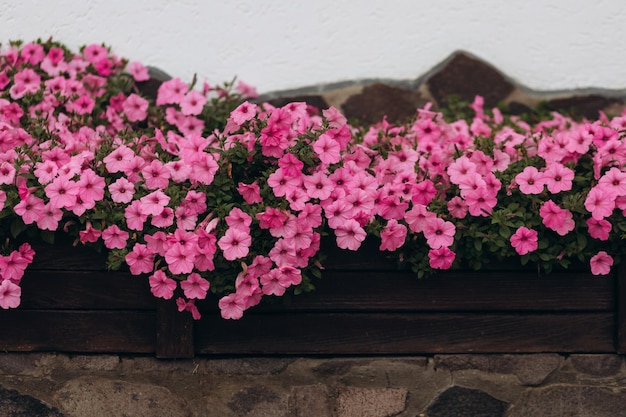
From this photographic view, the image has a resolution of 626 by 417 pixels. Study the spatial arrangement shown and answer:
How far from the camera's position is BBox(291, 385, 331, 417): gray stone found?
2924mm

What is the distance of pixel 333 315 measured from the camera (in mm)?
2936

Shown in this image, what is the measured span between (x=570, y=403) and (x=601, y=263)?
469 millimetres

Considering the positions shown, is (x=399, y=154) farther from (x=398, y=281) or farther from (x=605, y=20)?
(x=605, y=20)

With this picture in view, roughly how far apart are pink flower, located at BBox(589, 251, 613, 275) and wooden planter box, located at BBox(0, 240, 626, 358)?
98 millimetres

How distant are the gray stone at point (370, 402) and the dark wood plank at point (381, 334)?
123mm

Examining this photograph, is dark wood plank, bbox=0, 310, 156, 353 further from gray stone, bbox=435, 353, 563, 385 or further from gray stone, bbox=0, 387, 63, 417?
gray stone, bbox=435, 353, 563, 385

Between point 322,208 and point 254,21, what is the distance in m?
1.16

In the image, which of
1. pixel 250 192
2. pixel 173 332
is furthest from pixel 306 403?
pixel 250 192

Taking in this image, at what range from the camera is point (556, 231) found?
9.37 feet

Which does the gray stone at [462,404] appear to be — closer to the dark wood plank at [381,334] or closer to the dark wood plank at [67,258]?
the dark wood plank at [381,334]

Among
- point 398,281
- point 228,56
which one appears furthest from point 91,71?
point 398,281

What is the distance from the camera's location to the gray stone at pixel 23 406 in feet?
9.70

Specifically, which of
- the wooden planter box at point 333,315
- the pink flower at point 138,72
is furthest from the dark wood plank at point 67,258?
the pink flower at point 138,72

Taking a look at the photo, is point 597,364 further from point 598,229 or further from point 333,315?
point 333,315
